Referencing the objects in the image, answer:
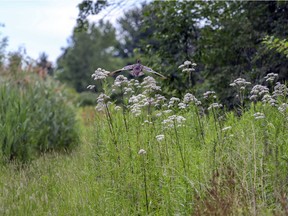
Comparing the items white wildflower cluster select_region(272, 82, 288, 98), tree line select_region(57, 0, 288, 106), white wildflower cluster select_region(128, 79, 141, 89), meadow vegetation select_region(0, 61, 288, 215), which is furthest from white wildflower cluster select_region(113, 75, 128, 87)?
tree line select_region(57, 0, 288, 106)

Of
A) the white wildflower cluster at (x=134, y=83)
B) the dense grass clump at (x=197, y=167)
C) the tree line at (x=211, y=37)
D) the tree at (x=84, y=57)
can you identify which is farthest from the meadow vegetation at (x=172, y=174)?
the tree at (x=84, y=57)

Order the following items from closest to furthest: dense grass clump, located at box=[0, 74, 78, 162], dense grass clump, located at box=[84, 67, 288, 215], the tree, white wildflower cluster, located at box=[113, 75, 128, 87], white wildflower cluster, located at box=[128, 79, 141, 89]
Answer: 1. dense grass clump, located at box=[84, 67, 288, 215]
2. white wildflower cluster, located at box=[113, 75, 128, 87]
3. white wildflower cluster, located at box=[128, 79, 141, 89]
4. dense grass clump, located at box=[0, 74, 78, 162]
5. the tree

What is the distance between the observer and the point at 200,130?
4.89 metres

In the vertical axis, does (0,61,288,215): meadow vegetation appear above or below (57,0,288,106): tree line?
below

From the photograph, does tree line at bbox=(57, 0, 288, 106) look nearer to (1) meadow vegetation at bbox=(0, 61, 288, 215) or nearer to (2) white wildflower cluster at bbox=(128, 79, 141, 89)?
(2) white wildflower cluster at bbox=(128, 79, 141, 89)

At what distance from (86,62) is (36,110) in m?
29.3

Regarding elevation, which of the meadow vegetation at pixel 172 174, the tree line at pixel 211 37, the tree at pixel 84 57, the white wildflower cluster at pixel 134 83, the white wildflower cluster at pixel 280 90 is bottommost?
the meadow vegetation at pixel 172 174

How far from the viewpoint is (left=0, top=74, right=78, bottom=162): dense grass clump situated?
7391 millimetres

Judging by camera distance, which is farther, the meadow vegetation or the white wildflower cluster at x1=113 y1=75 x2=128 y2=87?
the white wildflower cluster at x1=113 y1=75 x2=128 y2=87

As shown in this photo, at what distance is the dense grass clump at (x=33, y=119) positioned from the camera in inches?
291

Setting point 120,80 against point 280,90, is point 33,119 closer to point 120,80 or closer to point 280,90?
point 120,80

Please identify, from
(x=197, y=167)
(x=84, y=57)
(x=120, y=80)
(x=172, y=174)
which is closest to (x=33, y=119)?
(x=120, y=80)

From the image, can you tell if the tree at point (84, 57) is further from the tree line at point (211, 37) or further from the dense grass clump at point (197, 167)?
the dense grass clump at point (197, 167)

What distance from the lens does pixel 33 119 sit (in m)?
8.73
